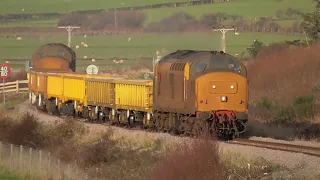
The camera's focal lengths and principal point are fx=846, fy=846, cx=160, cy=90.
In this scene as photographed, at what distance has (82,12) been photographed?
87.6 m

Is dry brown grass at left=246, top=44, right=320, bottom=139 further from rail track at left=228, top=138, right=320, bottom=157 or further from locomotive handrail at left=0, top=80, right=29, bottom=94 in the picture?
locomotive handrail at left=0, top=80, right=29, bottom=94

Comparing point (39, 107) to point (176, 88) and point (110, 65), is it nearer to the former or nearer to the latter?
point (176, 88)

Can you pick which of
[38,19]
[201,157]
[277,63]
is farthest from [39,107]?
[38,19]

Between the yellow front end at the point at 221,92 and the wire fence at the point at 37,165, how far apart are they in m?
4.91

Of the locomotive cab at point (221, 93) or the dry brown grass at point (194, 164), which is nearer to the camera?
the dry brown grass at point (194, 164)

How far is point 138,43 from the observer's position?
76.4 meters

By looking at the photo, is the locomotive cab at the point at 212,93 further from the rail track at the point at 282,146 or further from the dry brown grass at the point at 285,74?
the dry brown grass at the point at 285,74

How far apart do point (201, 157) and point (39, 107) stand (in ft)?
105

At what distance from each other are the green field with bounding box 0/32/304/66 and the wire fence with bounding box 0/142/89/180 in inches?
1049

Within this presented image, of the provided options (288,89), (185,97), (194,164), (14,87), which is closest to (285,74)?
(288,89)

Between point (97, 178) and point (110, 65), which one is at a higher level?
point (110, 65)

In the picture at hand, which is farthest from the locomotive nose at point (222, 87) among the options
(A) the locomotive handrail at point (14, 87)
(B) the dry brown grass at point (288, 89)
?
(A) the locomotive handrail at point (14, 87)

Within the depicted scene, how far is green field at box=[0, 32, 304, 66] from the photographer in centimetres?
5950

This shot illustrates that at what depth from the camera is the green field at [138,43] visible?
5950 centimetres
